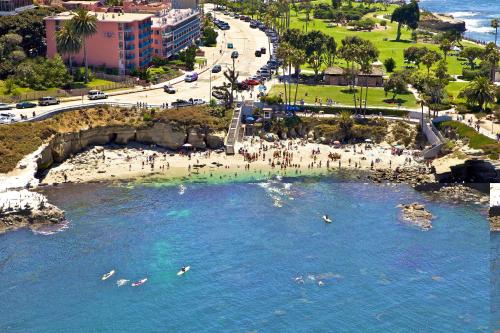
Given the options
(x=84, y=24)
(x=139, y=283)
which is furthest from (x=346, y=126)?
(x=139, y=283)

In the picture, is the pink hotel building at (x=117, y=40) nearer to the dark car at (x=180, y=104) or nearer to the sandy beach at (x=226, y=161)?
the dark car at (x=180, y=104)

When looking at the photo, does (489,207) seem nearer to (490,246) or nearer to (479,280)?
(490,246)

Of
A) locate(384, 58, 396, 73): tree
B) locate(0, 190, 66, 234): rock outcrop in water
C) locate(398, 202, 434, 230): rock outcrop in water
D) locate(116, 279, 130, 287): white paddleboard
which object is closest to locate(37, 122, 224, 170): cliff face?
locate(0, 190, 66, 234): rock outcrop in water

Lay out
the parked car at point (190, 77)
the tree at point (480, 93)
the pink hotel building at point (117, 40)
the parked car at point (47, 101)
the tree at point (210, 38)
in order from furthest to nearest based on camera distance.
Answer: the tree at point (210, 38) → the parked car at point (190, 77) → the pink hotel building at point (117, 40) → the tree at point (480, 93) → the parked car at point (47, 101)

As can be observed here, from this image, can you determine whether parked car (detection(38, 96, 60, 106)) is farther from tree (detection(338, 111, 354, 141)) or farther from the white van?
tree (detection(338, 111, 354, 141))

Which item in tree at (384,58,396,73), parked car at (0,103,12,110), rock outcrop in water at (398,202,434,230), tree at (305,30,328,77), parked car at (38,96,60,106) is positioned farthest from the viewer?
tree at (384,58,396,73)

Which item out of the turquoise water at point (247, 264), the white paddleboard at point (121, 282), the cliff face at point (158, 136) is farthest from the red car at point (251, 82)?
the white paddleboard at point (121, 282)

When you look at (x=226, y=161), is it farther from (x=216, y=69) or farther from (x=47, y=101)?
(x=216, y=69)
